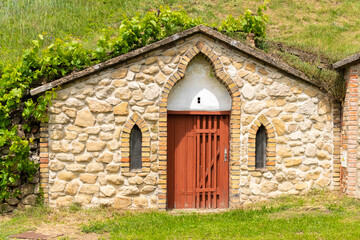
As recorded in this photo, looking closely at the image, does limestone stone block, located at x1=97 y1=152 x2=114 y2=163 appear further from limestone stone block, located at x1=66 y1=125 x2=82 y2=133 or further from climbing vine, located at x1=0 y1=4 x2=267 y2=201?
climbing vine, located at x1=0 y1=4 x2=267 y2=201

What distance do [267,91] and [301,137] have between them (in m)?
1.36

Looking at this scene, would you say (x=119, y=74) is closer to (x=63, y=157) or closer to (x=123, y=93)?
(x=123, y=93)

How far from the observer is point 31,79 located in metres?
7.95

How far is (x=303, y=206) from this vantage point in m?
8.03

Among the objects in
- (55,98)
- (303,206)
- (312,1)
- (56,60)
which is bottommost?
(303,206)

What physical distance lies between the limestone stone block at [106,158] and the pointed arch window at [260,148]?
3.39 meters

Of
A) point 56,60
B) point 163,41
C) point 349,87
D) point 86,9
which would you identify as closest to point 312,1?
point 86,9

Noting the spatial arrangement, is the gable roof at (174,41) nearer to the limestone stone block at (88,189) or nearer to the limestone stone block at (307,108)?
the limestone stone block at (307,108)

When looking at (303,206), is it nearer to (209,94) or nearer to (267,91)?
(267,91)

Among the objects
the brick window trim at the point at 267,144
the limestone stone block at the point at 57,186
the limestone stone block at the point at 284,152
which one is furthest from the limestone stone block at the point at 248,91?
the limestone stone block at the point at 57,186

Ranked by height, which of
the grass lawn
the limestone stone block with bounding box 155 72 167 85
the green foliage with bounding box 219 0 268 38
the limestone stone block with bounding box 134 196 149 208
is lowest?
the grass lawn

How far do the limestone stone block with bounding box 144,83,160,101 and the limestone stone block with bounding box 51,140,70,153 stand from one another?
6.73 ft

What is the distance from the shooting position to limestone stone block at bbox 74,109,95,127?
7973 mm

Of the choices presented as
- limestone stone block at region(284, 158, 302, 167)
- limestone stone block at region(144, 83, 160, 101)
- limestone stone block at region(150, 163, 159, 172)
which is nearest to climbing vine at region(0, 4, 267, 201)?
limestone stone block at region(144, 83, 160, 101)
